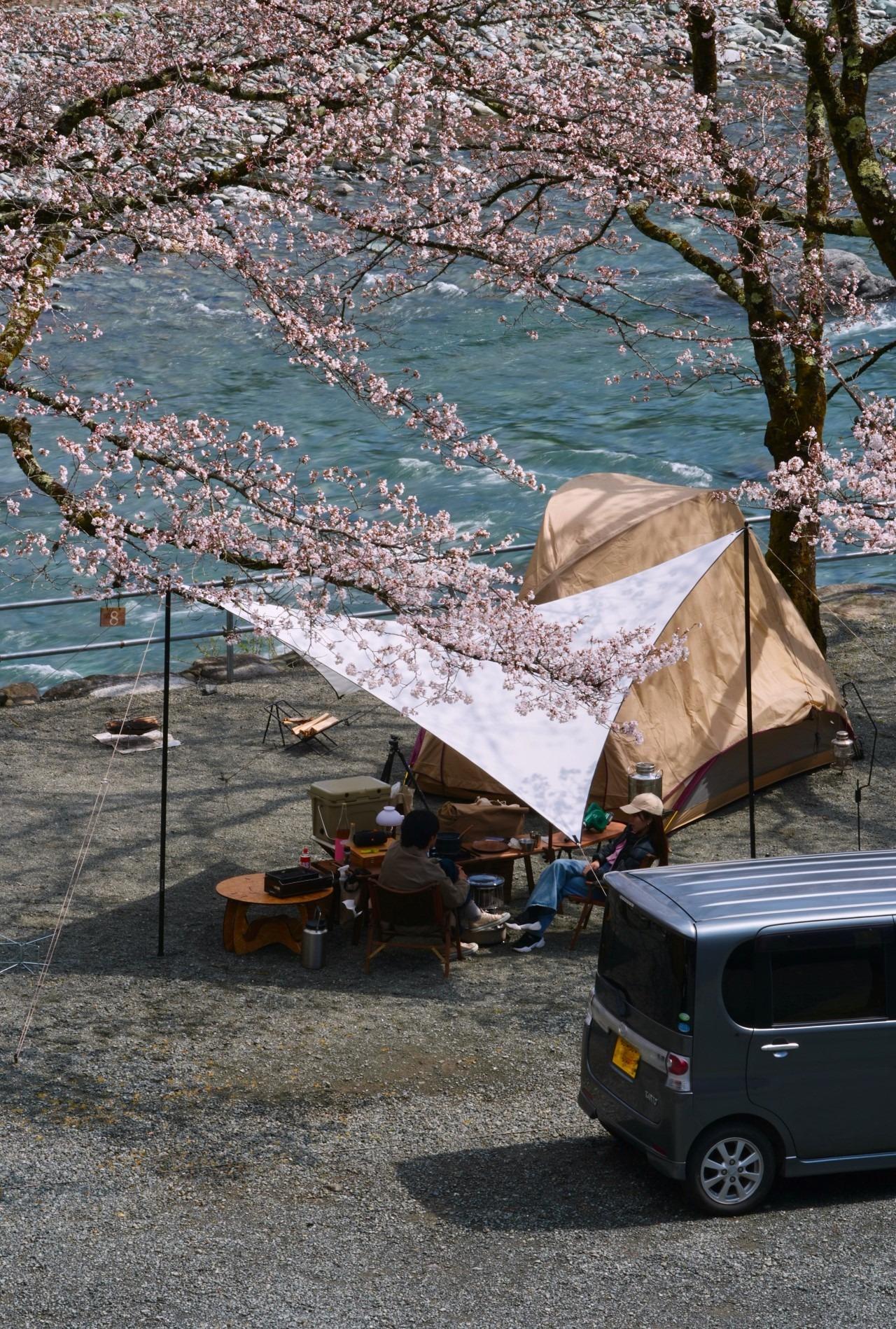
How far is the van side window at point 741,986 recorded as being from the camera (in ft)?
19.4

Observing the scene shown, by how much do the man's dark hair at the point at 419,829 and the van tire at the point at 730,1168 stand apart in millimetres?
3195

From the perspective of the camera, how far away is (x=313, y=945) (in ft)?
29.5

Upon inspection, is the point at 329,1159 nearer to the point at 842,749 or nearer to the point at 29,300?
the point at 29,300

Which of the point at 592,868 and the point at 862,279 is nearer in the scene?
the point at 592,868

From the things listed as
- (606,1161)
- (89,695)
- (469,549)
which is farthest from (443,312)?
(606,1161)

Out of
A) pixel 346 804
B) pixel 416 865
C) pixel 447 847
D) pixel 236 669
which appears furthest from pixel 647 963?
pixel 236 669

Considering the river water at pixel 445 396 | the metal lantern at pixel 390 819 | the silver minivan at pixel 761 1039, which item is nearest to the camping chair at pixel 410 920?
the metal lantern at pixel 390 819

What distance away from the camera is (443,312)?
3014cm

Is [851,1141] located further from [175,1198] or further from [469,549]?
[469,549]

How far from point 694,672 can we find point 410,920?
3958 millimetres

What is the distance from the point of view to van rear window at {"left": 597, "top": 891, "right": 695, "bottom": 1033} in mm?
5910

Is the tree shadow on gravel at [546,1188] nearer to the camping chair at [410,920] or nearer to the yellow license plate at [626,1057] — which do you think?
the yellow license plate at [626,1057]

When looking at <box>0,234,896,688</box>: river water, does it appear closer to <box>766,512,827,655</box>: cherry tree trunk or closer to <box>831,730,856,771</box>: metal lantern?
<box>766,512,827,655</box>: cherry tree trunk

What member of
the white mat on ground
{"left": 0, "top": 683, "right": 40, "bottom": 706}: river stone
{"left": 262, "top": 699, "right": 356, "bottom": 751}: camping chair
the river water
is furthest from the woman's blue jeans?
the river water
